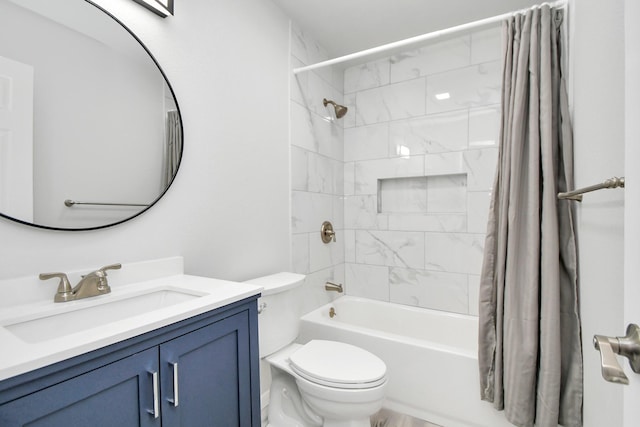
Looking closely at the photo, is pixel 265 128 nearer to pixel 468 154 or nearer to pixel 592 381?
pixel 468 154

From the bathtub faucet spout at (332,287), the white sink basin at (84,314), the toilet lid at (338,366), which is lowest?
the toilet lid at (338,366)

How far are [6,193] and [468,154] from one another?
2.50 metres

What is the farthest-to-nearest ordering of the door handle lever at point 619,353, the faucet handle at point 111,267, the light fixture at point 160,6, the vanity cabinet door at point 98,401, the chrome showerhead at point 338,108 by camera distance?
the chrome showerhead at point 338,108 → the light fixture at point 160,6 → the faucet handle at point 111,267 → the vanity cabinet door at point 98,401 → the door handle lever at point 619,353

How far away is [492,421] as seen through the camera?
1.65 meters

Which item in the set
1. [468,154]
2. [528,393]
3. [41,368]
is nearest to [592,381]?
[528,393]

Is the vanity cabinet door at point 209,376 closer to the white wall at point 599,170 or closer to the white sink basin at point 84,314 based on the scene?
the white sink basin at point 84,314

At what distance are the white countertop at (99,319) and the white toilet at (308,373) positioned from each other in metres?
0.46

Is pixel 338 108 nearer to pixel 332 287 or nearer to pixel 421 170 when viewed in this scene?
pixel 421 170

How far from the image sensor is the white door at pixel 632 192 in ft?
1.44

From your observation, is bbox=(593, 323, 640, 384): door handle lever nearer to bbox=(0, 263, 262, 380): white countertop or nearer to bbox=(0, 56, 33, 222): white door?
bbox=(0, 263, 262, 380): white countertop

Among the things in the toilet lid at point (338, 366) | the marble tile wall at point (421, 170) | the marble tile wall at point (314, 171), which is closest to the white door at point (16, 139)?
the toilet lid at point (338, 366)

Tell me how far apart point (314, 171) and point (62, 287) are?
173 centimetres

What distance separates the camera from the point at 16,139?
960mm

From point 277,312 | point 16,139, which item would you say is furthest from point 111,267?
point 277,312
